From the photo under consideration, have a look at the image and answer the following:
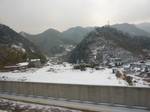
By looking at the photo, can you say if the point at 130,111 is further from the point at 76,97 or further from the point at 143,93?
the point at 76,97

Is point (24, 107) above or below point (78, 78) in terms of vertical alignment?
above

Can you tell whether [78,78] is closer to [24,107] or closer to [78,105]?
[24,107]

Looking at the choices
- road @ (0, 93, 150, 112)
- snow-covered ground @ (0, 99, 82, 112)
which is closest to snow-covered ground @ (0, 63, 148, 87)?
road @ (0, 93, 150, 112)

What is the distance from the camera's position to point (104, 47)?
7849 inches

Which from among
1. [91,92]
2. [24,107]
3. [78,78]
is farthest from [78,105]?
[78,78]

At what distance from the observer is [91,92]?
20516 millimetres

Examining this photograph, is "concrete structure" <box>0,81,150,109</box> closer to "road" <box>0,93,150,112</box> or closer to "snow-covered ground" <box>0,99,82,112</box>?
"road" <box>0,93,150,112</box>

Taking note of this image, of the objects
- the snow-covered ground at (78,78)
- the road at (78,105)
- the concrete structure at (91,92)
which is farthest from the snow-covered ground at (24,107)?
the snow-covered ground at (78,78)

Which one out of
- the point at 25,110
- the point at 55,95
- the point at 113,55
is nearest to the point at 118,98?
the point at 55,95

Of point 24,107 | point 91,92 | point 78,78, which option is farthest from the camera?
point 78,78

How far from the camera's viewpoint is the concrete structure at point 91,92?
58.2 ft

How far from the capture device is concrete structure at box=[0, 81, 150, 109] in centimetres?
1773

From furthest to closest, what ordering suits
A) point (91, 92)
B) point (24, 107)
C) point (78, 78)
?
point (78, 78) → point (24, 107) → point (91, 92)

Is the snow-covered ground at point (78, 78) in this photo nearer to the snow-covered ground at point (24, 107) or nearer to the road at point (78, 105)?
the road at point (78, 105)
